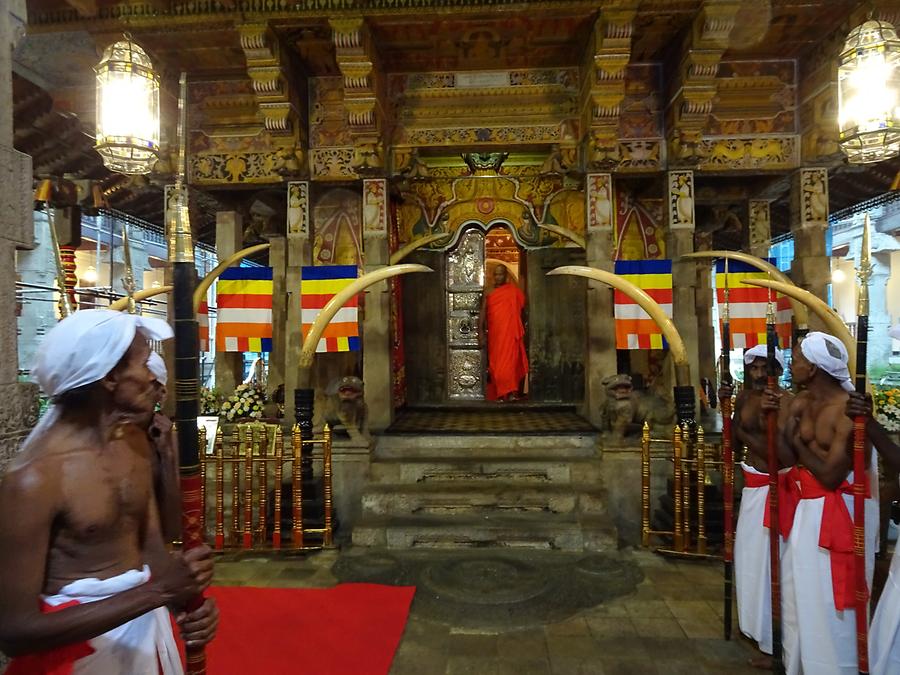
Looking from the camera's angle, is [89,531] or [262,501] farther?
[262,501]

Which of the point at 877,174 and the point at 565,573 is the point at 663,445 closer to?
the point at 565,573

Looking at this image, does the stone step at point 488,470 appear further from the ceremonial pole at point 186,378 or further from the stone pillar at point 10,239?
the ceremonial pole at point 186,378

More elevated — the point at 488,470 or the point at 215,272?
the point at 215,272

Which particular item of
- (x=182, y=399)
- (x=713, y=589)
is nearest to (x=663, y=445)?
(x=713, y=589)

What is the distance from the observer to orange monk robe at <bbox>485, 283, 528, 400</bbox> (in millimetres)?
10031

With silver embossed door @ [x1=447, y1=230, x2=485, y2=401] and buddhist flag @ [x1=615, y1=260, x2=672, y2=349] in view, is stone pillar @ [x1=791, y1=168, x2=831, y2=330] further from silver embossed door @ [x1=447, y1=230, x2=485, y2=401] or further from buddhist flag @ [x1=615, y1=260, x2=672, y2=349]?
silver embossed door @ [x1=447, y1=230, x2=485, y2=401]

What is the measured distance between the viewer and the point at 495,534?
5.71 m

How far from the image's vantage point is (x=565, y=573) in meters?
5.07

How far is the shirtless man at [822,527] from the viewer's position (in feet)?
10.0

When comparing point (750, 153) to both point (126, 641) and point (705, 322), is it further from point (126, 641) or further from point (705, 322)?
point (126, 641)

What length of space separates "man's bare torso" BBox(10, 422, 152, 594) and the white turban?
0.58 feet

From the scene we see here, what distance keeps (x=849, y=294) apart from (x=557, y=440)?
493 inches

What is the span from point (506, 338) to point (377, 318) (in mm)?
2862

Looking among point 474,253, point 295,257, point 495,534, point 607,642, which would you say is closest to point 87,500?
point 607,642
